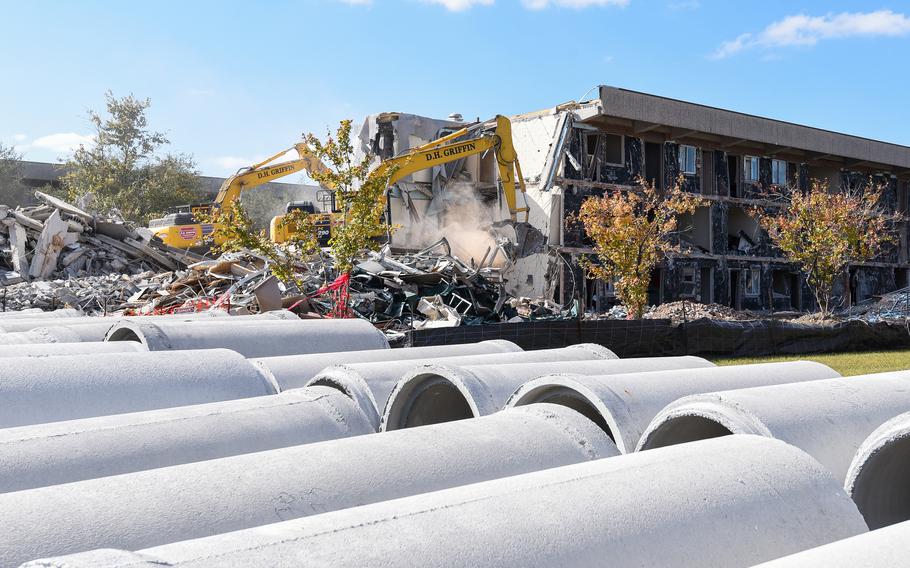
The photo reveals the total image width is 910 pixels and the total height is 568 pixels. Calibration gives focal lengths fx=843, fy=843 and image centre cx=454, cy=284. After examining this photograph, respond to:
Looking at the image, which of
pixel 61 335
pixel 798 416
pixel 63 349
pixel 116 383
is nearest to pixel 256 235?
pixel 61 335

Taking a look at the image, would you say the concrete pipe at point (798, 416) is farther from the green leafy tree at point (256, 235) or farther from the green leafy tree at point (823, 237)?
the green leafy tree at point (823, 237)

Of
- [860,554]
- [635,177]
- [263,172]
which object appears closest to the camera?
[860,554]

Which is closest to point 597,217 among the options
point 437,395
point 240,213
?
point 240,213

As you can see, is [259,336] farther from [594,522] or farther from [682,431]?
[594,522]

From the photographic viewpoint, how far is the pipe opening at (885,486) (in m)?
3.57

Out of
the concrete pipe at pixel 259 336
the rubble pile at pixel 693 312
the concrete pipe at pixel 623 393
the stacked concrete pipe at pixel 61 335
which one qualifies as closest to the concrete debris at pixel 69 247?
the rubble pile at pixel 693 312

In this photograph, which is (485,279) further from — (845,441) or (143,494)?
(143,494)

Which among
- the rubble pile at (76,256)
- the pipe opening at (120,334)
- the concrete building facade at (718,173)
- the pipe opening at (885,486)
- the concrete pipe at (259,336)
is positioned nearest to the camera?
the pipe opening at (885,486)

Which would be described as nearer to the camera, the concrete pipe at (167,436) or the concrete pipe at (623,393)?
the concrete pipe at (167,436)

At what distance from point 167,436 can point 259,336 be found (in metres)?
3.57

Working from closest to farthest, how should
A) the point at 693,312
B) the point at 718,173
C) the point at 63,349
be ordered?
the point at 63,349, the point at 693,312, the point at 718,173

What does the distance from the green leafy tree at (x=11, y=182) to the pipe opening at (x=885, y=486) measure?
185ft

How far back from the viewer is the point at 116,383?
4504 millimetres

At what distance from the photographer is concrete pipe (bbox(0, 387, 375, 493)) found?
3105 mm
